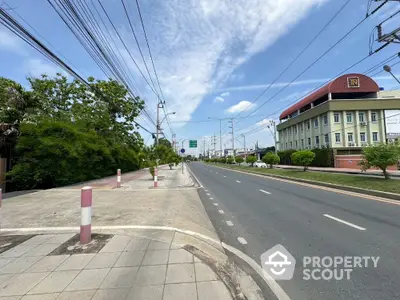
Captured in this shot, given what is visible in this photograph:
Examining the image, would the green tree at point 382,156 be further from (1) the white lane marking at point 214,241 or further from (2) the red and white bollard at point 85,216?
(2) the red and white bollard at point 85,216

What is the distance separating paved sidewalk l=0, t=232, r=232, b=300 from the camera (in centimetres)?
292

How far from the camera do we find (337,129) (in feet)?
154

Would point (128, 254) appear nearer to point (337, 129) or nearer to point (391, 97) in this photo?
point (337, 129)

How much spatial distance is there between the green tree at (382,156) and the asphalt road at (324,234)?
16.8 feet

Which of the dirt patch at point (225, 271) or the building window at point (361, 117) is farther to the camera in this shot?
the building window at point (361, 117)

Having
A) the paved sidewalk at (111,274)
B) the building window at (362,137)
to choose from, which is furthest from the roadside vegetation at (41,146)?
the building window at (362,137)

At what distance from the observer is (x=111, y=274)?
11.2ft

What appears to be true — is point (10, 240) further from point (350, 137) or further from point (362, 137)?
point (362, 137)

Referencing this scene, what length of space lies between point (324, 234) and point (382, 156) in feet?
36.4

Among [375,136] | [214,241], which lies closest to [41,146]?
[214,241]

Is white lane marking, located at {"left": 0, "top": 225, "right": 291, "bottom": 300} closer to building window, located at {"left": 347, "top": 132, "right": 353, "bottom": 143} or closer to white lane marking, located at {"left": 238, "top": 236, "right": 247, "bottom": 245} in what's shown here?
white lane marking, located at {"left": 238, "top": 236, "right": 247, "bottom": 245}

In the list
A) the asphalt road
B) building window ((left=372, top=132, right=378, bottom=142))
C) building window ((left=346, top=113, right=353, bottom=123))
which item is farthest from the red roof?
the asphalt road

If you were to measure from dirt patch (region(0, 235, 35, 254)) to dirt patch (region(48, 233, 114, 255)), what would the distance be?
3.04ft

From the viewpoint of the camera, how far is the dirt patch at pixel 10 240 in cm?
454
